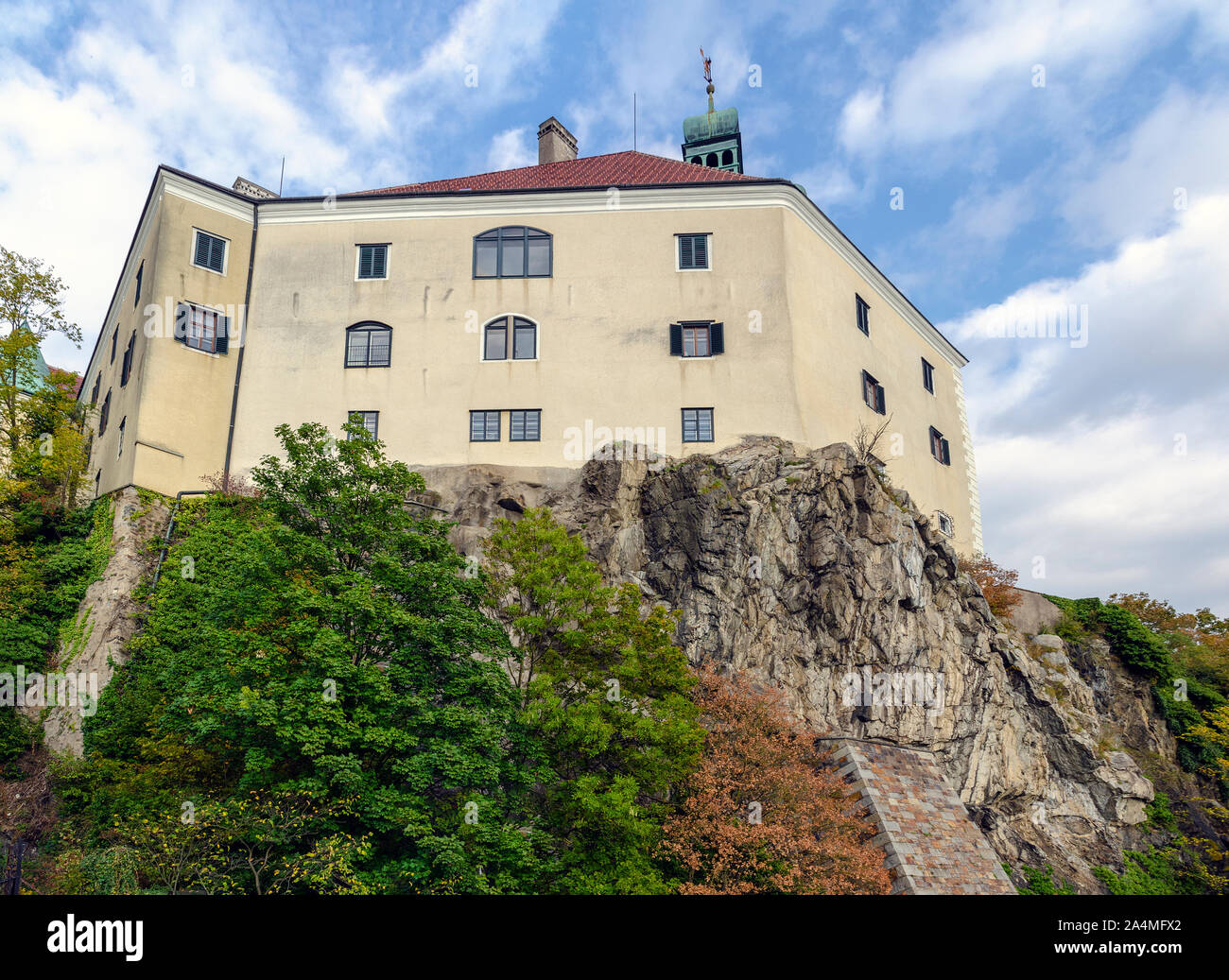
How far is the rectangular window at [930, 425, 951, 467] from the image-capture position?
4544 centimetres

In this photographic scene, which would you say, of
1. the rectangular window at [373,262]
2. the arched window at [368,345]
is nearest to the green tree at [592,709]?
the arched window at [368,345]

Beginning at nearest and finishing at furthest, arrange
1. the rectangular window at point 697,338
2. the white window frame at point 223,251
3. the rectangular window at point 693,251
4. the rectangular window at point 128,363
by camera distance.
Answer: the rectangular window at point 697,338 → the white window frame at point 223,251 → the rectangular window at point 128,363 → the rectangular window at point 693,251

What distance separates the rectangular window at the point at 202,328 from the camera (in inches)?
1419

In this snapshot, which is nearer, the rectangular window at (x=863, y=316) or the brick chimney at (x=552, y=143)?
the rectangular window at (x=863, y=316)

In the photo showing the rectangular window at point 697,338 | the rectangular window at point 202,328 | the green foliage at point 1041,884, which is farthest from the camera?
the rectangular window at point 697,338

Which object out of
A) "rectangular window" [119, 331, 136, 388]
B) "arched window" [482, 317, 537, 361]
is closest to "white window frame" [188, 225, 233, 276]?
"rectangular window" [119, 331, 136, 388]

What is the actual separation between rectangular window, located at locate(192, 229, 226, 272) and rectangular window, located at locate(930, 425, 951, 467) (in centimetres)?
3193

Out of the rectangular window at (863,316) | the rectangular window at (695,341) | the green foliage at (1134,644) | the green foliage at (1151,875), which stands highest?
the rectangular window at (863,316)

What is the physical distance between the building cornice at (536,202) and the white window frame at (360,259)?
43.8 inches

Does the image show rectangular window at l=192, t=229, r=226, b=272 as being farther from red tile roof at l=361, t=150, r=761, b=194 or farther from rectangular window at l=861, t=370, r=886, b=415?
rectangular window at l=861, t=370, r=886, b=415

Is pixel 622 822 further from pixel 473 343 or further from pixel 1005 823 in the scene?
pixel 473 343

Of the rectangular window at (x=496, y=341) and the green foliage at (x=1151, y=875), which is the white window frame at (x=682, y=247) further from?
the green foliage at (x=1151, y=875)
